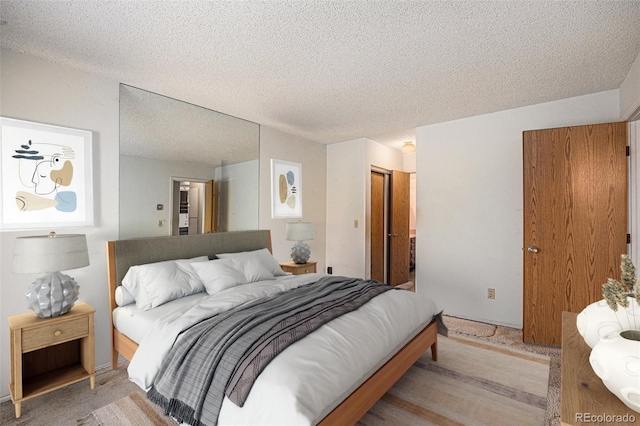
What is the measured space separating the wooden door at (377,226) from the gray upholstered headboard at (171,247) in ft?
6.40

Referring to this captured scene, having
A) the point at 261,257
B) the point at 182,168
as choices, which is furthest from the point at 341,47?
the point at 261,257

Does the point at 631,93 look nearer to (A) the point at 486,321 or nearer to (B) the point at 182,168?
(A) the point at 486,321

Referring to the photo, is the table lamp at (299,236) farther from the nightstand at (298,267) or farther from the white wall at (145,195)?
the white wall at (145,195)

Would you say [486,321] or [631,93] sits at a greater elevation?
[631,93]

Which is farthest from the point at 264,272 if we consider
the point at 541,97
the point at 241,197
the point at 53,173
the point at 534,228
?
the point at 541,97

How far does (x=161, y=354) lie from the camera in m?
1.86

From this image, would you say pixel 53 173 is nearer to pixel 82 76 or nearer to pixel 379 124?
pixel 82 76

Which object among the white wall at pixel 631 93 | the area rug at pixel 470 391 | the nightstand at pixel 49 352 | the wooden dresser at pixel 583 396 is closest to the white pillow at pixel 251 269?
the nightstand at pixel 49 352

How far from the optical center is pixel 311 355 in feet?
5.32

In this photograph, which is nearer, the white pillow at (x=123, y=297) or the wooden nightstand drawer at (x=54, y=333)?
the wooden nightstand drawer at (x=54, y=333)

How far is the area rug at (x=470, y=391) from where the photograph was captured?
2055 mm

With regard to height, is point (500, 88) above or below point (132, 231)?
above

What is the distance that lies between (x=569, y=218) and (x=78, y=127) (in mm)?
4450

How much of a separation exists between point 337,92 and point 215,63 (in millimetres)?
1169
